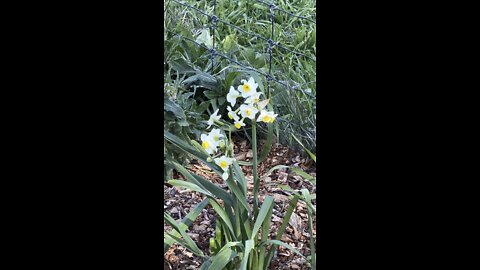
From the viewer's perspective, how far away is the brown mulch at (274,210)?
1.86 m

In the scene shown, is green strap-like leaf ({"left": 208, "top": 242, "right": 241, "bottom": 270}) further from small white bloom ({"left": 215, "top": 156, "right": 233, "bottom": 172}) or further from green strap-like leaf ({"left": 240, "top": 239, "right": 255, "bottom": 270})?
small white bloom ({"left": 215, "top": 156, "right": 233, "bottom": 172})

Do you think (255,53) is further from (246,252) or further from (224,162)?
(246,252)

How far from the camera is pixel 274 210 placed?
2.02m

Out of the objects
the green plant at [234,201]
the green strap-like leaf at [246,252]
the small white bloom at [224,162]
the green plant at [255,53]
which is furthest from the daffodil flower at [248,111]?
the green plant at [255,53]

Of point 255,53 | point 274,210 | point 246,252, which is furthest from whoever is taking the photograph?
point 255,53

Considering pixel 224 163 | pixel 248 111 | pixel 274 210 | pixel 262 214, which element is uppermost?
pixel 248 111

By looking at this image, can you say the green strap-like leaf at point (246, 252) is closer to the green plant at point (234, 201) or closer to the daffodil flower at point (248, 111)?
the green plant at point (234, 201)

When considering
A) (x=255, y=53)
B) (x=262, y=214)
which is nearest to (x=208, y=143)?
(x=262, y=214)

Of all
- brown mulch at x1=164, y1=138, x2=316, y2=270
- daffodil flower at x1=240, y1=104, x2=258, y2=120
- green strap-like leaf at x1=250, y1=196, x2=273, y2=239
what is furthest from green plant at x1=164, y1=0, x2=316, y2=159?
green strap-like leaf at x1=250, y1=196, x2=273, y2=239
